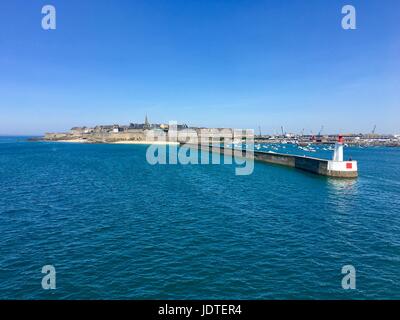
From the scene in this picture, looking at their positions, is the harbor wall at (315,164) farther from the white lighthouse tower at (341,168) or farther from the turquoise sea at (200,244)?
the turquoise sea at (200,244)

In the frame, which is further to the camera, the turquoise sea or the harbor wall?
the harbor wall

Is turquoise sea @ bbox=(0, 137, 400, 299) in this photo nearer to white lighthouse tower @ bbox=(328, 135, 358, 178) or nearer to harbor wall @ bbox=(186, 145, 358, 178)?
white lighthouse tower @ bbox=(328, 135, 358, 178)

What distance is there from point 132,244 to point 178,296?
785cm

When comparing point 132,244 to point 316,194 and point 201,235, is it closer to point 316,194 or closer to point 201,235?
point 201,235

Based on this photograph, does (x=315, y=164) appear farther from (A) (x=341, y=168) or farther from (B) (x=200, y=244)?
(B) (x=200, y=244)

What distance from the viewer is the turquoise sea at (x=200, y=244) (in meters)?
16.0

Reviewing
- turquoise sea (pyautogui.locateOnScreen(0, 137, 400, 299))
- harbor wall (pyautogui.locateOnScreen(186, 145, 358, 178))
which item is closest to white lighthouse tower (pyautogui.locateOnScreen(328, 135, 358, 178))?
harbor wall (pyautogui.locateOnScreen(186, 145, 358, 178))

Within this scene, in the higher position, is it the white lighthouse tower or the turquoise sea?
the white lighthouse tower

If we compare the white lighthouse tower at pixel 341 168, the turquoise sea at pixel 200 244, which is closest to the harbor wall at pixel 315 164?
the white lighthouse tower at pixel 341 168

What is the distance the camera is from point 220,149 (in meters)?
118

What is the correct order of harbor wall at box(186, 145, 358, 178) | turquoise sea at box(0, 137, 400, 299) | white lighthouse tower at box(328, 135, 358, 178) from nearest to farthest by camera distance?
turquoise sea at box(0, 137, 400, 299), white lighthouse tower at box(328, 135, 358, 178), harbor wall at box(186, 145, 358, 178)

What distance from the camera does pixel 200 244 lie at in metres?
21.9

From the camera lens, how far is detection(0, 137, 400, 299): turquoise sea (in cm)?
1602

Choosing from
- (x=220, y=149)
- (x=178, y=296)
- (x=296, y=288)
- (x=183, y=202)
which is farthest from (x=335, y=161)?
(x=220, y=149)
